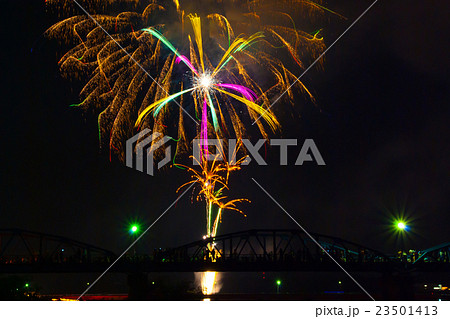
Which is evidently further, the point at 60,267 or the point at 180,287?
the point at 180,287

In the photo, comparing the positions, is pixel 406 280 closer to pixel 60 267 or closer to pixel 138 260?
pixel 138 260

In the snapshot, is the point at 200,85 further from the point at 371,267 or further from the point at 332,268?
the point at 371,267

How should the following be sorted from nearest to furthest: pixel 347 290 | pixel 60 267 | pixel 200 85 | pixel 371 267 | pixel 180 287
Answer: pixel 200 85 < pixel 60 267 < pixel 371 267 < pixel 180 287 < pixel 347 290
